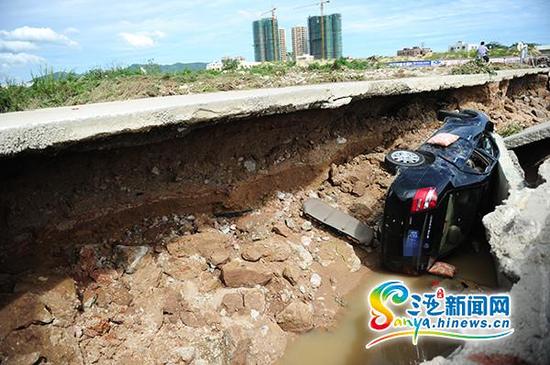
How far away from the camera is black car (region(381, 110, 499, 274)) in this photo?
3.67m

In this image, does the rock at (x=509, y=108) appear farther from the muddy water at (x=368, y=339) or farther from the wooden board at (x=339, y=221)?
the wooden board at (x=339, y=221)

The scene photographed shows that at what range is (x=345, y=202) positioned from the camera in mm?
5035

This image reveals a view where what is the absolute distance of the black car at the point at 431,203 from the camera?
3.67m

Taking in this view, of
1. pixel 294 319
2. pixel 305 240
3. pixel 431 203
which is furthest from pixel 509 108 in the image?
pixel 294 319

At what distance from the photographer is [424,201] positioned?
3.62 meters

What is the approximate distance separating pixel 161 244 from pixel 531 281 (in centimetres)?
302

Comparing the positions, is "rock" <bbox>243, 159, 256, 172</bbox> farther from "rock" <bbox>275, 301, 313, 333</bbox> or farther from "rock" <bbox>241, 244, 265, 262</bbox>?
"rock" <bbox>275, 301, 313, 333</bbox>

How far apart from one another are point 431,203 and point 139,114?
→ 2.78 metres

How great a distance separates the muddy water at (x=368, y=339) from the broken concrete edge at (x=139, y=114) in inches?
85.0

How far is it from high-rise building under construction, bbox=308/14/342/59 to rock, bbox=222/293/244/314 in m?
40.0

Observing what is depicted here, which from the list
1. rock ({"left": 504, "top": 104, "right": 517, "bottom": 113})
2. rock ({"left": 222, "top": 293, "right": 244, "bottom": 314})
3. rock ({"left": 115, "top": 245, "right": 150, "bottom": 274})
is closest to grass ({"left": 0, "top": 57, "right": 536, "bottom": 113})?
rock ({"left": 504, "top": 104, "right": 517, "bottom": 113})

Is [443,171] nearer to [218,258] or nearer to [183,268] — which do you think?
[218,258]

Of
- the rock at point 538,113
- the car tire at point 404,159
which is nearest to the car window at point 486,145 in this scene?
the car tire at point 404,159

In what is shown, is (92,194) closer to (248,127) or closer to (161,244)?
(161,244)
